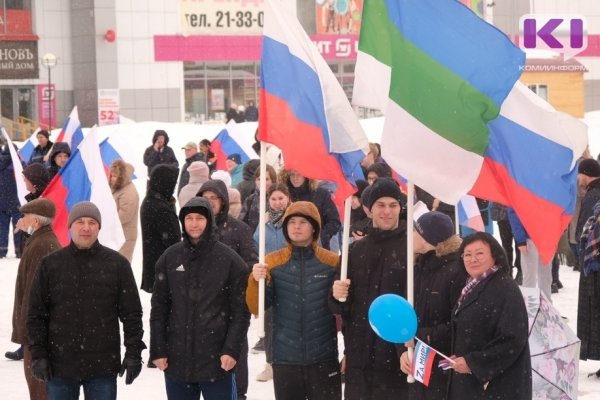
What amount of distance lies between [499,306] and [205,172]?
603 centimetres

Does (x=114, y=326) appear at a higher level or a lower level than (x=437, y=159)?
lower

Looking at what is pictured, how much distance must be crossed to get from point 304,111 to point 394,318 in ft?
6.84

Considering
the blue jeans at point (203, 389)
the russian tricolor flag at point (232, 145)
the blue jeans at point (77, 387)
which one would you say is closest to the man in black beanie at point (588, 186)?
the blue jeans at point (203, 389)

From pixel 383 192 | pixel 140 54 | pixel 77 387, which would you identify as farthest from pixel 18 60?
pixel 383 192

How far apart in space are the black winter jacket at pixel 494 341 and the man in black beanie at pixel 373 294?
72cm

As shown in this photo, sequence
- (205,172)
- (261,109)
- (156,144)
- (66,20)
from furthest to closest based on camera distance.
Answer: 1. (66,20)
2. (156,144)
3. (205,172)
4. (261,109)

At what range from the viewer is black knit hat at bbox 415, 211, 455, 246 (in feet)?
22.9

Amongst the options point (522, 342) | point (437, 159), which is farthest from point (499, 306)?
point (437, 159)

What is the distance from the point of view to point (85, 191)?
10633 mm

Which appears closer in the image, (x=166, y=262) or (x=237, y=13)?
(x=166, y=262)

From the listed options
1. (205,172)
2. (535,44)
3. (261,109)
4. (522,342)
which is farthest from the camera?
(535,44)

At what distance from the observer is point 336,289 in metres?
7.13

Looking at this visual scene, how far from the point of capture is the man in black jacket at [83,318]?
720 centimetres

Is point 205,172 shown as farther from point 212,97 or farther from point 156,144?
point 212,97
